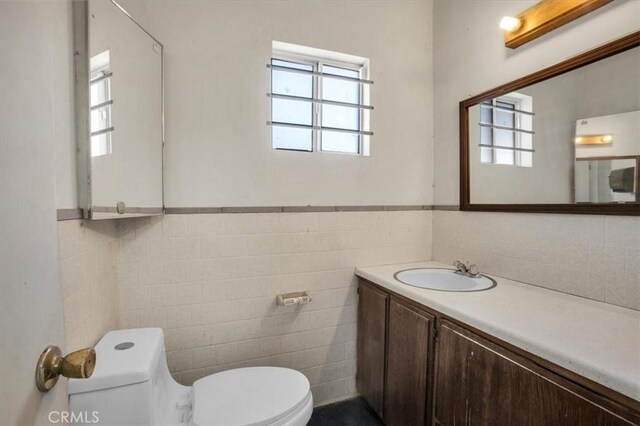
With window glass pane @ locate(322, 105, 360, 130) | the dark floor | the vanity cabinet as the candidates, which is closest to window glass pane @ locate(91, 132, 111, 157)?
window glass pane @ locate(322, 105, 360, 130)

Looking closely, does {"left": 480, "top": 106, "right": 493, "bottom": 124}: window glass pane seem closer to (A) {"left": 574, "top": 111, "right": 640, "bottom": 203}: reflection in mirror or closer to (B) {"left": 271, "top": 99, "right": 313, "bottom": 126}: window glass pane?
(A) {"left": 574, "top": 111, "right": 640, "bottom": 203}: reflection in mirror

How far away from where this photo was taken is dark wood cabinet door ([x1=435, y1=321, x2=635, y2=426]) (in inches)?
30.8

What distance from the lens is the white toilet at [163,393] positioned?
3.12 feet

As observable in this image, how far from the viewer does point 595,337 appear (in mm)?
897

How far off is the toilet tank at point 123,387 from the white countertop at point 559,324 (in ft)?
3.63

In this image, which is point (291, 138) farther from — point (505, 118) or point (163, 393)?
point (163, 393)

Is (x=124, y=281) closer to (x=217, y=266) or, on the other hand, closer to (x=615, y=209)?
(x=217, y=266)

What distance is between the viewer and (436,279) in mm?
1814

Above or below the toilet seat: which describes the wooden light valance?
above

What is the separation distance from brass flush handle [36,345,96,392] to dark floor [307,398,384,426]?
5.11 feet

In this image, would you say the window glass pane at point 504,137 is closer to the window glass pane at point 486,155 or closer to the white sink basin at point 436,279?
the window glass pane at point 486,155

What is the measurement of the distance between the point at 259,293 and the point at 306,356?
511 millimetres

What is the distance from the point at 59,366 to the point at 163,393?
2.84ft

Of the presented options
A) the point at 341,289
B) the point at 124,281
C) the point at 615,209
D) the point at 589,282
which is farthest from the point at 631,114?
the point at 124,281
